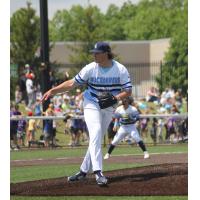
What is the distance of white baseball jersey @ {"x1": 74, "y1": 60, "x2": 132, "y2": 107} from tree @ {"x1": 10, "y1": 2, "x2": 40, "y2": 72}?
133 ft

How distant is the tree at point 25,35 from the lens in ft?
170

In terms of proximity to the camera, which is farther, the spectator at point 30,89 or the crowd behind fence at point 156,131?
the spectator at point 30,89

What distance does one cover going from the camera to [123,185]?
35.7 ft

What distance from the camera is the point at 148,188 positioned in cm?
1064

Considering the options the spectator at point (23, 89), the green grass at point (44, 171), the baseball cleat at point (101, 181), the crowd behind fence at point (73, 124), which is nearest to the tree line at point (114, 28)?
the spectator at point (23, 89)

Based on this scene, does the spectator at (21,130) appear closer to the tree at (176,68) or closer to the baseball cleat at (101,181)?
the tree at (176,68)

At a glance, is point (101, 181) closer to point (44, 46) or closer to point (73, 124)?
point (73, 124)

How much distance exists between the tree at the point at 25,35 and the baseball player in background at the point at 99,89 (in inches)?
1599

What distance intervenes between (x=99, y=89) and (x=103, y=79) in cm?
18

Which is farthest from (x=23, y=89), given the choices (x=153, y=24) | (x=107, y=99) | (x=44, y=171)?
(x=153, y=24)

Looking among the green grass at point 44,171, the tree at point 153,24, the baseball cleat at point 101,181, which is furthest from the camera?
the tree at point 153,24

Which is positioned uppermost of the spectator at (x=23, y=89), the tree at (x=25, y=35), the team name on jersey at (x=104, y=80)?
the tree at (x=25, y=35)
